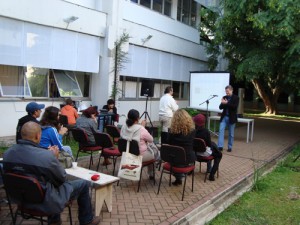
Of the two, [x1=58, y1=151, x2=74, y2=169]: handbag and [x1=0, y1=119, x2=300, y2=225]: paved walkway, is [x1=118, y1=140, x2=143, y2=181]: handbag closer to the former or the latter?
[x1=0, y1=119, x2=300, y2=225]: paved walkway

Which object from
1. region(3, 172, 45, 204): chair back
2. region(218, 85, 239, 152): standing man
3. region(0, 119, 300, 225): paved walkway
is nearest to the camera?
region(3, 172, 45, 204): chair back

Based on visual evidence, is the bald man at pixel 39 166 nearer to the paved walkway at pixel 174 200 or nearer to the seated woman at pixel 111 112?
the paved walkway at pixel 174 200

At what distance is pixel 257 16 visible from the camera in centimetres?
1157

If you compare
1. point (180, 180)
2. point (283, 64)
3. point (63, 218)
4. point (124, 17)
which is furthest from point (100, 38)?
point (63, 218)

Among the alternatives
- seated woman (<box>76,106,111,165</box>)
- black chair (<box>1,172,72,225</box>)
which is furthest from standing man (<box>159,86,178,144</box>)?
black chair (<box>1,172,72,225</box>)

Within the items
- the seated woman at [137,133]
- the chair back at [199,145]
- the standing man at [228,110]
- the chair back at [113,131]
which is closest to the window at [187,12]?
the standing man at [228,110]

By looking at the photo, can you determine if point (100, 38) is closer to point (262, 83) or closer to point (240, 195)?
point (240, 195)

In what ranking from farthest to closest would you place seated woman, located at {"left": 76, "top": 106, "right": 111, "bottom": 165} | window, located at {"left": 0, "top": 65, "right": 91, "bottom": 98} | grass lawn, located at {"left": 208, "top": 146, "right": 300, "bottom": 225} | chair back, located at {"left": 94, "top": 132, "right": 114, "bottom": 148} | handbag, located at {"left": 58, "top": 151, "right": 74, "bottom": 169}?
window, located at {"left": 0, "top": 65, "right": 91, "bottom": 98} → seated woman, located at {"left": 76, "top": 106, "right": 111, "bottom": 165} → chair back, located at {"left": 94, "top": 132, "right": 114, "bottom": 148} → grass lawn, located at {"left": 208, "top": 146, "right": 300, "bottom": 225} → handbag, located at {"left": 58, "top": 151, "right": 74, "bottom": 169}

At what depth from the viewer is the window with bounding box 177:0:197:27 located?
17.5m

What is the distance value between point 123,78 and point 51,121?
899cm

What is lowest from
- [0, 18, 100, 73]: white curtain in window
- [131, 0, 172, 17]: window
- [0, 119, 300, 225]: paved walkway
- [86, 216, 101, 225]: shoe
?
[0, 119, 300, 225]: paved walkway

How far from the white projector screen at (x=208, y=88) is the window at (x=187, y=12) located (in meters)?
5.25

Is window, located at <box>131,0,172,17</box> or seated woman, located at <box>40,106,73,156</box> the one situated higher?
window, located at <box>131,0,172,17</box>

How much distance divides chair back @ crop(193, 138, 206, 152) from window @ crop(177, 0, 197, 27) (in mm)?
12144
